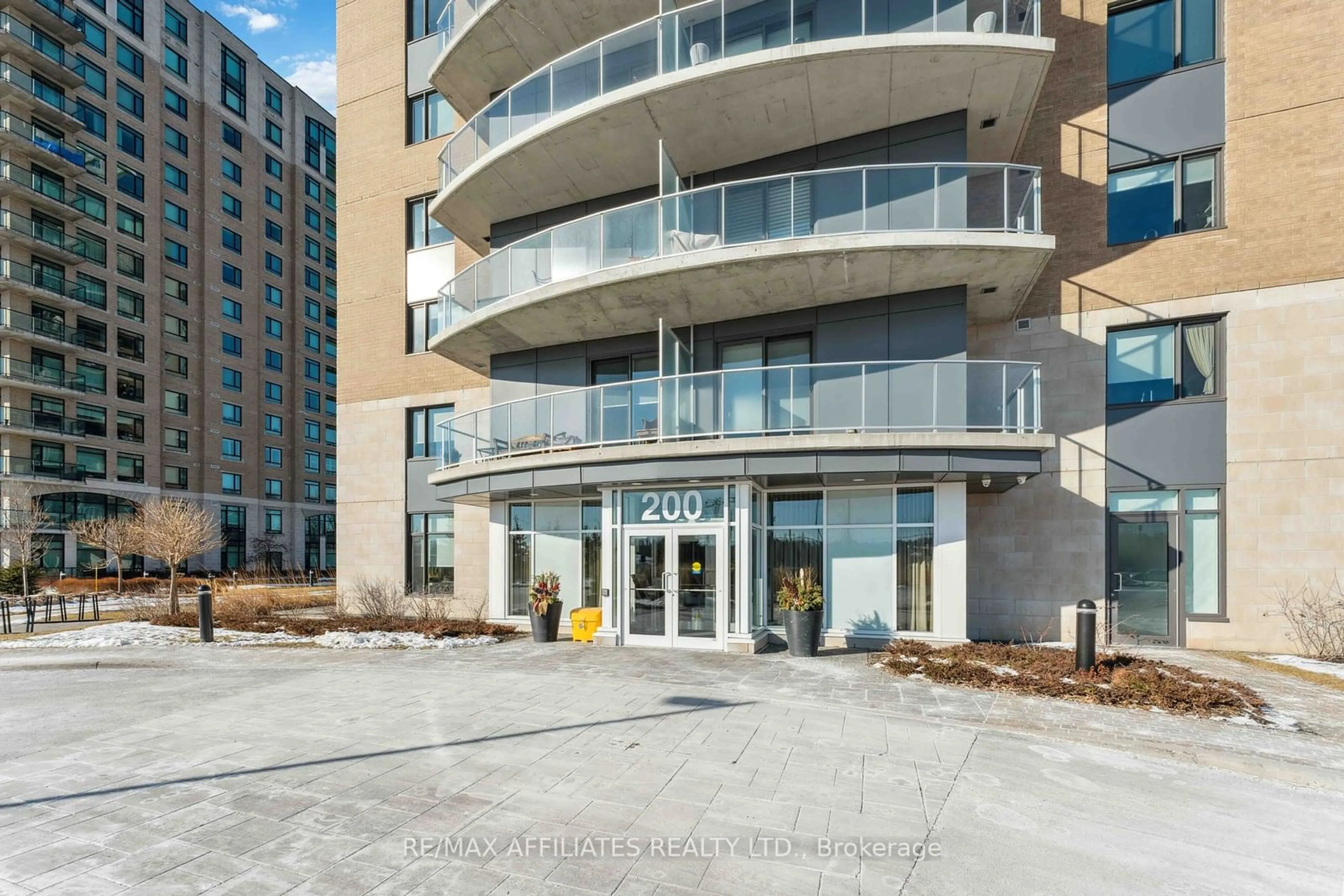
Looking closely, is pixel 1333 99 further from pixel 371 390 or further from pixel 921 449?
pixel 371 390

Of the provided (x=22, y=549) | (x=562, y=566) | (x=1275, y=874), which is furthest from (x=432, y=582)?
(x=22, y=549)

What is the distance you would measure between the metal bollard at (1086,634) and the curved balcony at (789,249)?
19.1ft

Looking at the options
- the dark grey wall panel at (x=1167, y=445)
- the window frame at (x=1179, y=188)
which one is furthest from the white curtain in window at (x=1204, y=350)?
the window frame at (x=1179, y=188)

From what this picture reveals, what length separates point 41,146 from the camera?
37.1m

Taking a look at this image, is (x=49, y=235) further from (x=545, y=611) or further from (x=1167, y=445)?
(x=1167, y=445)

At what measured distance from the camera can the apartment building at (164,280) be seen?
1447 inches

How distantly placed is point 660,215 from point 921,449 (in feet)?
21.2

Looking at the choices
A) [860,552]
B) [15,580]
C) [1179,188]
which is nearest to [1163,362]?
[1179,188]

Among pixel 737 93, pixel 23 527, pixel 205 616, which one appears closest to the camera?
pixel 737 93

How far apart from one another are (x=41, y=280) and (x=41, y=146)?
25.0ft

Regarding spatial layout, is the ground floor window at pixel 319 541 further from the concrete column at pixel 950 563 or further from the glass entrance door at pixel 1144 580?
the glass entrance door at pixel 1144 580

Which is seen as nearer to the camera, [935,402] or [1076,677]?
[1076,677]

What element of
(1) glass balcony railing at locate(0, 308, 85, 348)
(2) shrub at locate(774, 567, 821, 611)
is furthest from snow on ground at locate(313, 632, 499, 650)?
(1) glass balcony railing at locate(0, 308, 85, 348)

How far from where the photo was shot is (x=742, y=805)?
17.5ft
